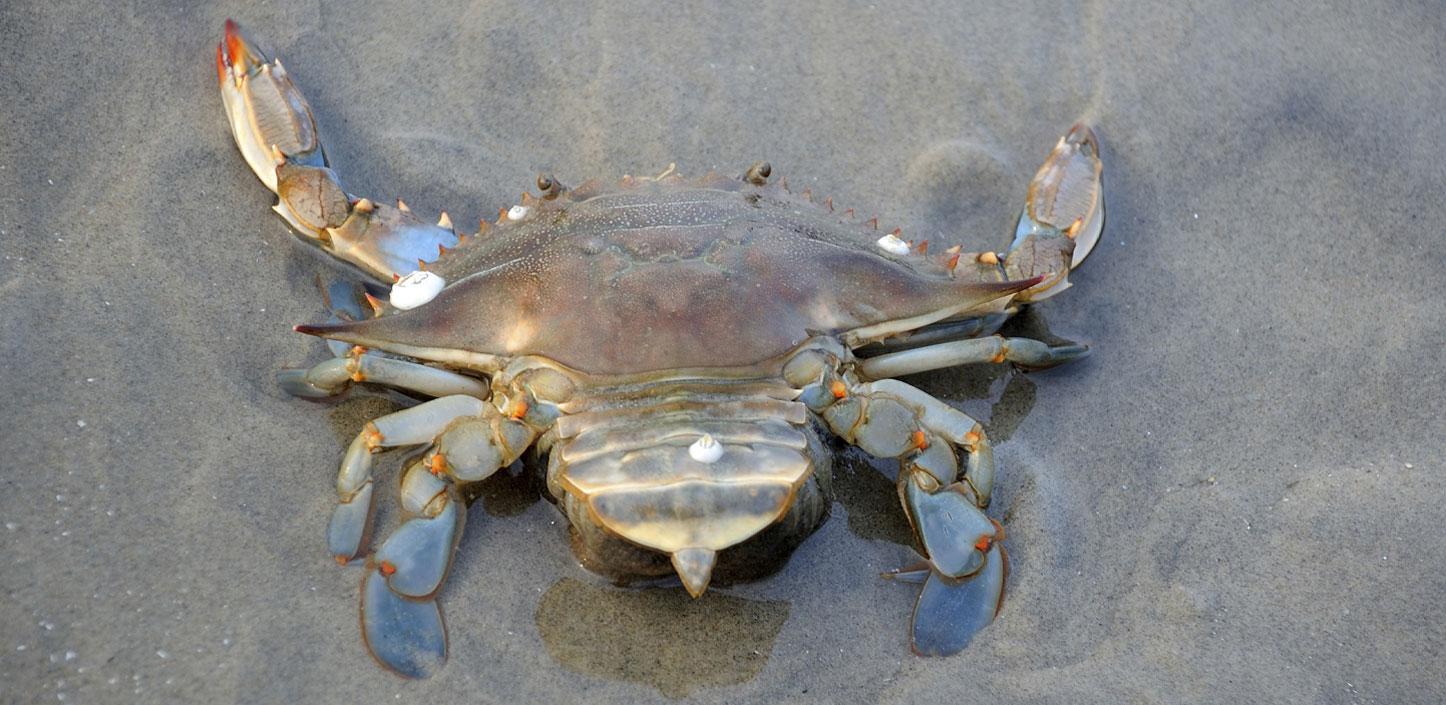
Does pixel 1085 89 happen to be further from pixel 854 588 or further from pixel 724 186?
pixel 854 588

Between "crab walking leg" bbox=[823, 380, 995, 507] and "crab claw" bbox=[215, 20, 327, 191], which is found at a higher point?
"crab claw" bbox=[215, 20, 327, 191]

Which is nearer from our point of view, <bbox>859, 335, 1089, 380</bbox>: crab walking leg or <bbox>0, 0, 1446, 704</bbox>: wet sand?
<bbox>0, 0, 1446, 704</bbox>: wet sand

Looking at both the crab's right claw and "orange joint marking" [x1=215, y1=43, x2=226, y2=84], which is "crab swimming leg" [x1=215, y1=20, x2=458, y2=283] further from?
the crab's right claw

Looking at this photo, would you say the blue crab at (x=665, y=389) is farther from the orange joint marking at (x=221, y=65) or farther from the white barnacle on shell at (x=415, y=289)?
the orange joint marking at (x=221, y=65)

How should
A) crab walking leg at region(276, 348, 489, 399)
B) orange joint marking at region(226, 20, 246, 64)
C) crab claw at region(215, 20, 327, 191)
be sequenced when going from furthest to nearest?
1. orange joint marking at region(226, 20, 246, 64)
2. crab claw at region(215, 20, 327, 191)
3. crab walking leg at region(276, 348, 489, 399)

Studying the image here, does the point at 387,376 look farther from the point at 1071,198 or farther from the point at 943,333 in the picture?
the point at 1071,198

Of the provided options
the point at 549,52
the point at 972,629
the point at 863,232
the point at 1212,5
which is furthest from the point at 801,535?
the point at 1212,5

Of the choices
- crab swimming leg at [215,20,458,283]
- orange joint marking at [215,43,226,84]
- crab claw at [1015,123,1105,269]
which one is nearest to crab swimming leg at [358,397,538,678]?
crab swimming leg at [215,20,458,283]
